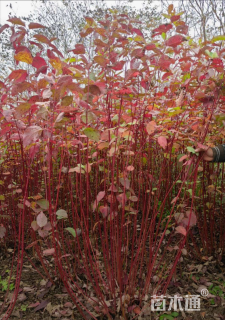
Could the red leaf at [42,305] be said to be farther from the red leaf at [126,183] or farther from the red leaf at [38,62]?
the red leaf at [38,62]

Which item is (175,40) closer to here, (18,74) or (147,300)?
(18,74)

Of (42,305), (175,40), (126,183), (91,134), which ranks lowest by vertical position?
(42,305)

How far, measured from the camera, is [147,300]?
1595 mm

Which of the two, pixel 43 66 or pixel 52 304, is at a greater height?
pixel 43 66

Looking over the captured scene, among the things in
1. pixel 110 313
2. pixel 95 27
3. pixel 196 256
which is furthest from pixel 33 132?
pixel 196 256

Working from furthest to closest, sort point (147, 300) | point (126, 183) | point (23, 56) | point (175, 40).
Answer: point (147, 300)
point (126, 183)
point (175, 40)
point (23, 56)

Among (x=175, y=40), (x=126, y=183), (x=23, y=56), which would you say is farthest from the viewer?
(x=126, y=183)

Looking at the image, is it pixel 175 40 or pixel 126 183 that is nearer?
pixel 175 40

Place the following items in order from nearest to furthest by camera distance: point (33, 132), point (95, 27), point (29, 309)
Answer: point (33, 132) → point (95, 27) → point (29, 309)

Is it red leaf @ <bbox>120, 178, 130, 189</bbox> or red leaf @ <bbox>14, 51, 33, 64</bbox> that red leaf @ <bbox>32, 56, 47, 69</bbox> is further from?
red leaf @ <bbox>120, 178, 130, 189</bbox>

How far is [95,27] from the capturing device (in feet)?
3.62

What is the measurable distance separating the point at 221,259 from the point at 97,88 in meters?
1.80

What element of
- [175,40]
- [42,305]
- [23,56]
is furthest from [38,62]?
[42,305]

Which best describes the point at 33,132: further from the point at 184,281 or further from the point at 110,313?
the point at 184,281
